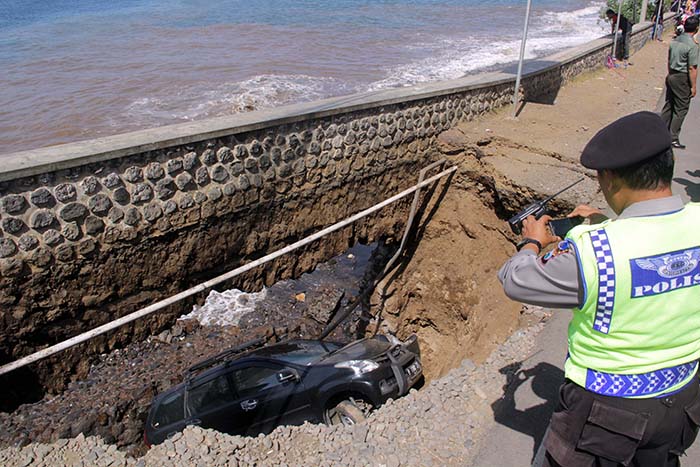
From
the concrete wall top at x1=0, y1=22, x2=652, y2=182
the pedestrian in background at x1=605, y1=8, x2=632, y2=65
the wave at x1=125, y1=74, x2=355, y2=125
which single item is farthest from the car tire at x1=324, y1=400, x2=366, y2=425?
the pedestrian in background at x1=605, y1=8, x2=632, y2=65

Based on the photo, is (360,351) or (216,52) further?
(216,52)

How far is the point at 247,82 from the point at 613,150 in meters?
17.0

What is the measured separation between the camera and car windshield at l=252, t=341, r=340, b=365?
7.31 m

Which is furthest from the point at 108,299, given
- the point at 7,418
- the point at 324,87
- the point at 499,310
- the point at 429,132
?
the point at 324,87

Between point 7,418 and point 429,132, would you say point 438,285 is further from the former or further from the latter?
point 7,418

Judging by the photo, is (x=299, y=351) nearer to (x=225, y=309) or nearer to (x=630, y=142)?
(x=225, y=309)

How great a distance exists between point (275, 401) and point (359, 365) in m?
1.18

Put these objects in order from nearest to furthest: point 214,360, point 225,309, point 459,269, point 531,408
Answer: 1. point 531,408
2. point 214,360
3. point 459,269
4. point 225,309

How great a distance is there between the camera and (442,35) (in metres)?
28.2

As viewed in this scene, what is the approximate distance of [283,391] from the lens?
6875 millimetres

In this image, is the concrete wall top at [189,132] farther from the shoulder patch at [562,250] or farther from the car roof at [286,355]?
→ the shoulder patch at [562,250]

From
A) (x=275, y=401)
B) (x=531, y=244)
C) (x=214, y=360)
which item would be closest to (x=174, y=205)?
(x=275, y=401)

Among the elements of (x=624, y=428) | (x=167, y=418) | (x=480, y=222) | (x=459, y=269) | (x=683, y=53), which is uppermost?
(x=683, y=53)

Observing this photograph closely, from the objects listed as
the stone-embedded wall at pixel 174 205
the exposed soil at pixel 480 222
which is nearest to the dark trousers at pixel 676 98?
the exposed soil at pixel 480 222
